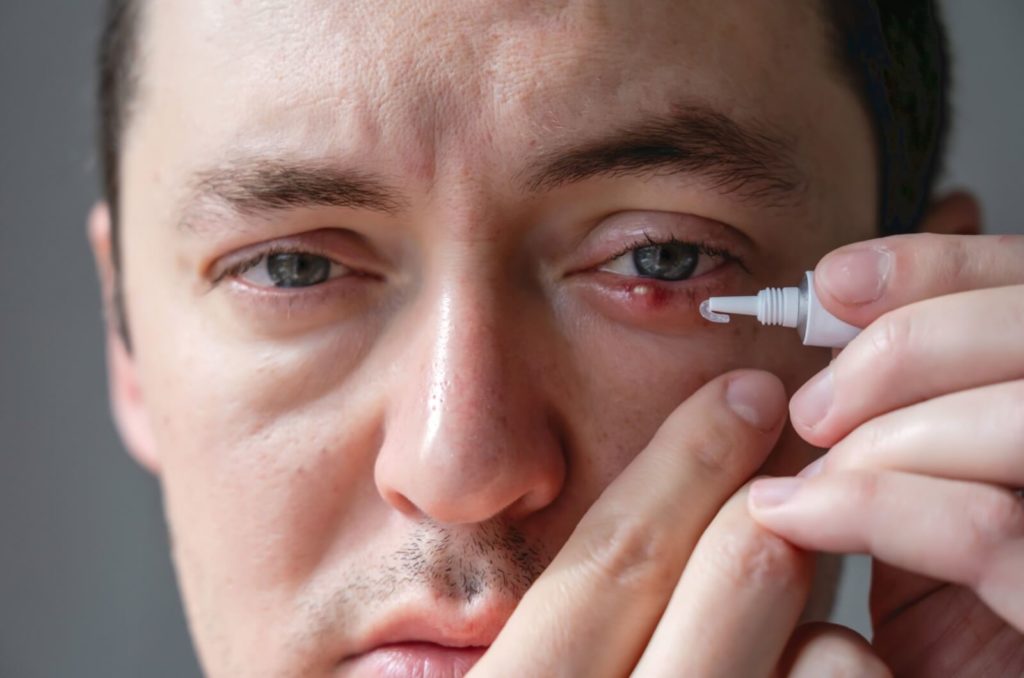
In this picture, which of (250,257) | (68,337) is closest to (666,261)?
(250,257)

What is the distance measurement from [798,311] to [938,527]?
26 centimetres

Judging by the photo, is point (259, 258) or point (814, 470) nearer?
point (814, 470)

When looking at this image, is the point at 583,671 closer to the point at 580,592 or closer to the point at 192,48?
the point at 580,592

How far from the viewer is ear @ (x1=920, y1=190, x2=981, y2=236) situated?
5.22 feet

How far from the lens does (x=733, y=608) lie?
3.20 ft

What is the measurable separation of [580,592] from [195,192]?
0.63 metres

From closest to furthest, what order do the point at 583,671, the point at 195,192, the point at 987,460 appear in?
1. the point at 987,460
2. the point at 583,671
3. the point at 195,192

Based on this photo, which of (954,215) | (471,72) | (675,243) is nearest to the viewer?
(471,72)

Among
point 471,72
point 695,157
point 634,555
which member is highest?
point 471,72

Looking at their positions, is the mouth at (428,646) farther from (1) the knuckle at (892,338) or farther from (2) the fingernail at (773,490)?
(1) the knuckle at (892,338)

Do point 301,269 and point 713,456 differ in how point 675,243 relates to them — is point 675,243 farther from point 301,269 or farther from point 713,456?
point 301,269

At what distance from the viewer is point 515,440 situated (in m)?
1.07

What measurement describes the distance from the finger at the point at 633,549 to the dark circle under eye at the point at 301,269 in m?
0.42

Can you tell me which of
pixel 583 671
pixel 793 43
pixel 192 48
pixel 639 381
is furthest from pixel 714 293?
pixel 192 48
